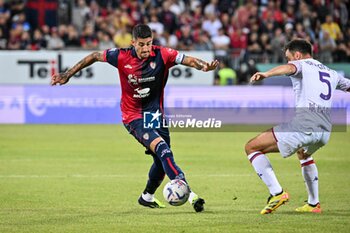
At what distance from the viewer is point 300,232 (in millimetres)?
8602

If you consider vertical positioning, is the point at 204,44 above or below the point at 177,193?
below

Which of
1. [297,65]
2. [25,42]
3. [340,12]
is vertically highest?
[297,65]

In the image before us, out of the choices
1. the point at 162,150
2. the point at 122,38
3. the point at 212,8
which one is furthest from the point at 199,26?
the point at 162,150

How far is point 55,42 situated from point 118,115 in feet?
14.2

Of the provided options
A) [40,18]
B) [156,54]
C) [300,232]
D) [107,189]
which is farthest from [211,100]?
[300,232]

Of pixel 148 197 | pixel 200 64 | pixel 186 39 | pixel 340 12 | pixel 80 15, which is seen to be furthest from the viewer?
pixel 340 12

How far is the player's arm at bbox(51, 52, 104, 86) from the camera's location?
34.1 feet

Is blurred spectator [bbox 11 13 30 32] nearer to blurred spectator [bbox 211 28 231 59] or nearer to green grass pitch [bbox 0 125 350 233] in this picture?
green grass pitch [bbox 0 125 350 233]

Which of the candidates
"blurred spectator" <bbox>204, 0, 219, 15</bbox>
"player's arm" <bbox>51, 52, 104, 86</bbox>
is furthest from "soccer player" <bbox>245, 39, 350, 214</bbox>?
"blurred spectator" <bbox>204, 0, 219, 15</bbox>

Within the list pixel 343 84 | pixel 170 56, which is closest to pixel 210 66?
pixel 170 56

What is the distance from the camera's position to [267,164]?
9.94 m

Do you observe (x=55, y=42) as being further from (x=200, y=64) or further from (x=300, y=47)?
(x=300, y=47)

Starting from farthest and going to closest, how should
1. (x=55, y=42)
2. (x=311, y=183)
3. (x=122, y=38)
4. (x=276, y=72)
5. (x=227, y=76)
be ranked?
(x=122, y=38) < (x=55, y=42) < (x=227, y=76) < (x=311, y=183) < (x=276, y=72)

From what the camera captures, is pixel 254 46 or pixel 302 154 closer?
pixel 302 154
